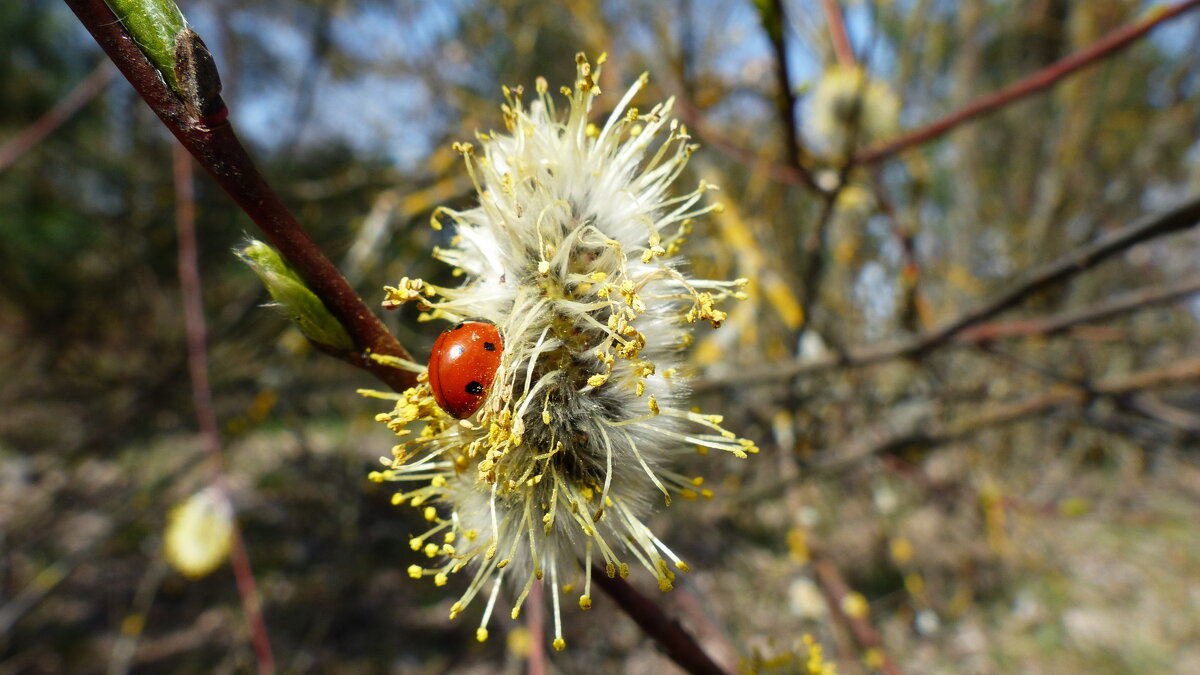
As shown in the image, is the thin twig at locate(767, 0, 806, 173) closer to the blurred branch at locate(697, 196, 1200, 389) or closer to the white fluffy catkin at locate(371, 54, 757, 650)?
the white fluffy catkin at locate(371, 54, 757, 650)

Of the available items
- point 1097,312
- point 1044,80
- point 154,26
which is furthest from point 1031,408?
point 154,26

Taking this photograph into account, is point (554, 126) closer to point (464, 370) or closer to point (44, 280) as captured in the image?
point (464, 370)

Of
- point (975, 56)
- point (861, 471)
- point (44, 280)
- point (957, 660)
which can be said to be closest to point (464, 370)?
point (861, 471)

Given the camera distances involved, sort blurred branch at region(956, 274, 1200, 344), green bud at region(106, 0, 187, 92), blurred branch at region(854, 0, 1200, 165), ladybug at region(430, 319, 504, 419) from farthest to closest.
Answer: blurred branch at region(956, 274, 1200, 344) → blurred branch at region(854, 0, 1200, 165) → ladybug at region(430, 319, 504, 419) → green bud at region(106, 0, 187, 92)

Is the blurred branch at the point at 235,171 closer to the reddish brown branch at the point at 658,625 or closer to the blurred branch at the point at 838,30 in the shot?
the reddish brown branch at the point at 658,625

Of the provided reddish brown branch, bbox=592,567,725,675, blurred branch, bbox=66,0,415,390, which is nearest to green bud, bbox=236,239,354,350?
blurred branch, bbox=66,0,415,390

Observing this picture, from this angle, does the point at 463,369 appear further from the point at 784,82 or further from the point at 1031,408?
the point at 1031,408
